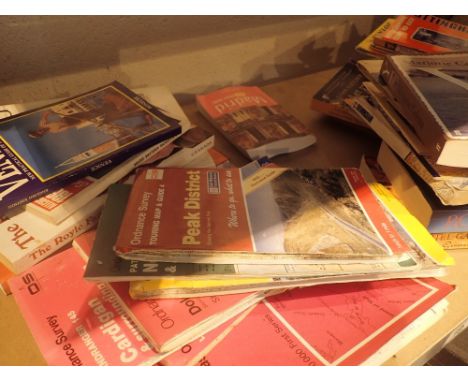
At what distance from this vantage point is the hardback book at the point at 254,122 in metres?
0.84

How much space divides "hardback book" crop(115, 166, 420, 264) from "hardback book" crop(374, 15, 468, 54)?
0.40m

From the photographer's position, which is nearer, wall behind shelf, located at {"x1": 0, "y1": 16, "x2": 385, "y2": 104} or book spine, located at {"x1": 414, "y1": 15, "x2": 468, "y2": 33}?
wall behind shelf, located at {"x1": 0, "y1": 16, "x2": 385, "y2": 104}

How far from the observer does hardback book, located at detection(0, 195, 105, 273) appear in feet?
1.89

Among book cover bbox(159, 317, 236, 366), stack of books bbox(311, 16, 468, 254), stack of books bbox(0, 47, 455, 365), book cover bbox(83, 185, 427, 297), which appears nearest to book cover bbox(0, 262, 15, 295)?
stack of books bbox(0, 47, 455, 365)

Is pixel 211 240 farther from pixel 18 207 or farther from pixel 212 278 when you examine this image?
pixel 18 207

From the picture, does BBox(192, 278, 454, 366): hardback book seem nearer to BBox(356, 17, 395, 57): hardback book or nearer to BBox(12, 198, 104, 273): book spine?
BBox(12, 198, 104, 273): book spine

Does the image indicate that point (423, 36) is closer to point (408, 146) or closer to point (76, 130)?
point (408, 146)

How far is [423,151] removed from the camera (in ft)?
2.11

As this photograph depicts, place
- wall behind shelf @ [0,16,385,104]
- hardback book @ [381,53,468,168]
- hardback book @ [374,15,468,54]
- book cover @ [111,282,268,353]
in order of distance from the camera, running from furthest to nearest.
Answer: hardback book @ [374,15,468,54] < wall behind shelf @ [0,16,385,104] < hardback book @ [381,53,468,168] < book cover @ [111,282,268,353]

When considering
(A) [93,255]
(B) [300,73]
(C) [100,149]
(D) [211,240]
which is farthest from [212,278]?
(B) [300,73]

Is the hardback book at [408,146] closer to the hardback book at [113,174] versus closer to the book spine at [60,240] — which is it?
the hardback book at [113,174]

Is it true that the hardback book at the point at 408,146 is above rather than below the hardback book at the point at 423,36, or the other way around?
below

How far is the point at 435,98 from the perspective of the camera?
66cm

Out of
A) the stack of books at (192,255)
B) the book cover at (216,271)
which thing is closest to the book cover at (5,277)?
the stack of books at (192,255)
